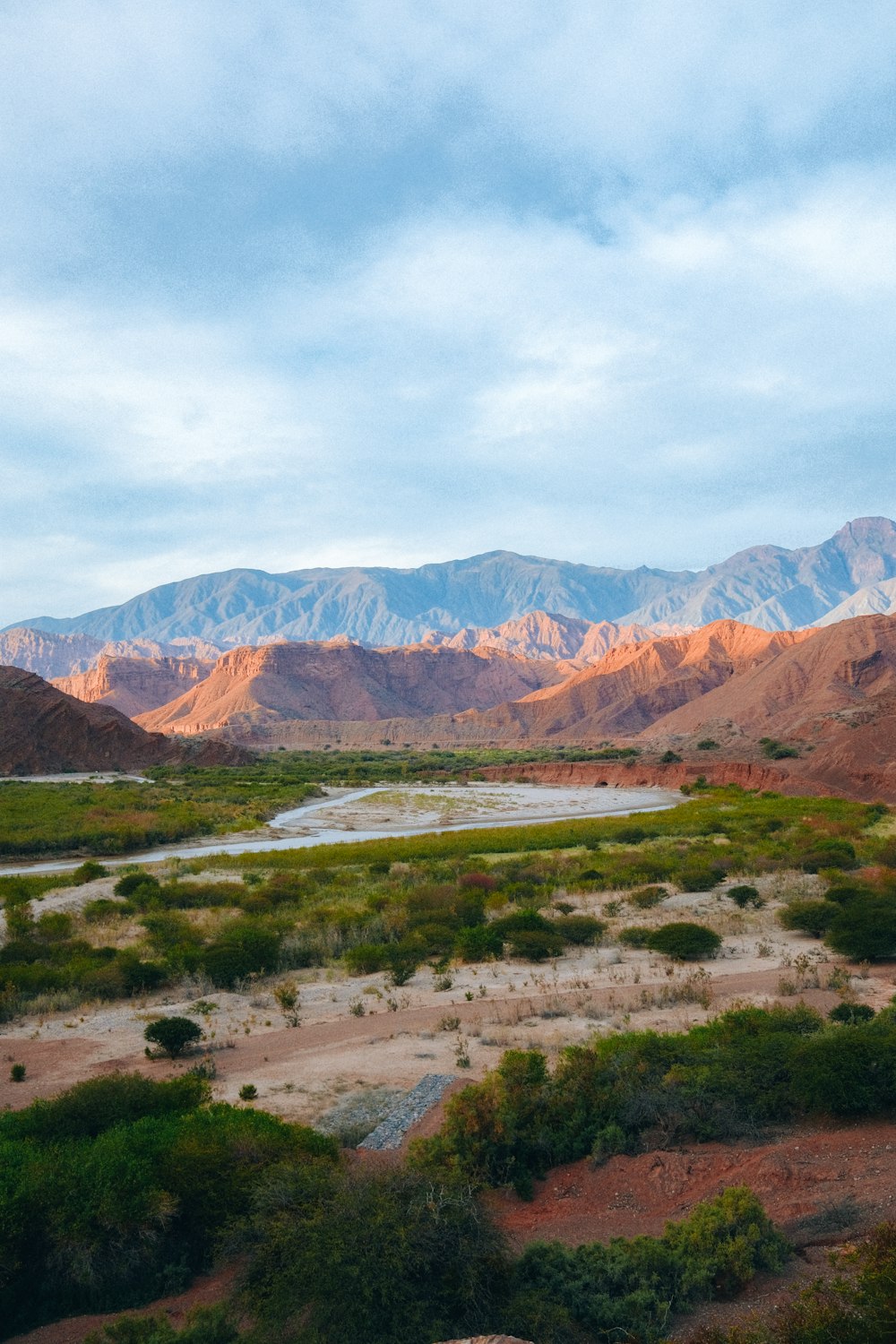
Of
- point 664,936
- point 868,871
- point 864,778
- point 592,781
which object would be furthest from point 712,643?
point 664,936

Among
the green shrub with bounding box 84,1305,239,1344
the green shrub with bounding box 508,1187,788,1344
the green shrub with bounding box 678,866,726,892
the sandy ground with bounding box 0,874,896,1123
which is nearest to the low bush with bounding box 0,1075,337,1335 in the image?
the green shrub with bounding box 84,1305,239,1344

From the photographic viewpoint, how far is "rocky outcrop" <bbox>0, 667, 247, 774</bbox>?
88.6 metres

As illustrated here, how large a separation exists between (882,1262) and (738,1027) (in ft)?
21.3

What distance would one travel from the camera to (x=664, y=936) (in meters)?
20.1

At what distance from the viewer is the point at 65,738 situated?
9300 cm

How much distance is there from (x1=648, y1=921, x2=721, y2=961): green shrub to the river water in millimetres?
25041

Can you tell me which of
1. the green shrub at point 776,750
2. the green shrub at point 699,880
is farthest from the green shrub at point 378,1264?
the green shrub at point 776,750

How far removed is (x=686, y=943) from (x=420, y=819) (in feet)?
124

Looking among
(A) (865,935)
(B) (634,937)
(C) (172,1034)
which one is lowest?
(B) (634,937)

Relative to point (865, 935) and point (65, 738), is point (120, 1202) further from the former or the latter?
point (65, 738)

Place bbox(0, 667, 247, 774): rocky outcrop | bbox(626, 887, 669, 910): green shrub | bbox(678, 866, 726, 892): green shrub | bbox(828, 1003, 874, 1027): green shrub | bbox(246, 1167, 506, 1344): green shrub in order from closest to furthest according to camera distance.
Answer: bbox(246, 1167, 506, 1344): green shrub → bbox(828, 1003, 874, 1027): green shrub → bbox(626, 887, 669, 910): green shrub → bbox(678, 866, 726, 892): green shrub → bbox(0, 667, 247, 774): rocky outcrop

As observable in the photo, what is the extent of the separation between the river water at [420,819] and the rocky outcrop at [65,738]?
1253 inches

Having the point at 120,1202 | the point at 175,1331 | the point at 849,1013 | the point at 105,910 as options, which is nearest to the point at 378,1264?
the point at 175,1331

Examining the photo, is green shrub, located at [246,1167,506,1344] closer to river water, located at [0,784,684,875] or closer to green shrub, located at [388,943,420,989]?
green shrub, located at [388,943,420,989]
